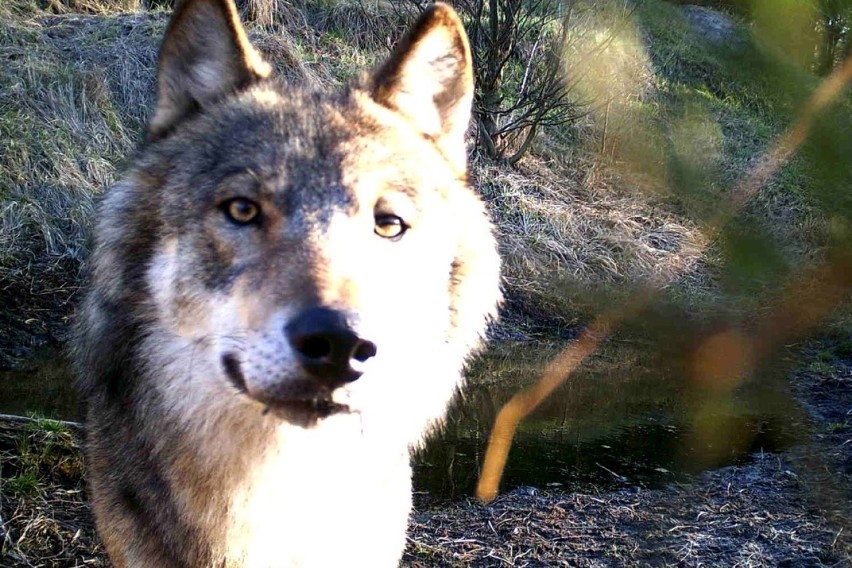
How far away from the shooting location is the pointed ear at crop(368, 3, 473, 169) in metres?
2.86

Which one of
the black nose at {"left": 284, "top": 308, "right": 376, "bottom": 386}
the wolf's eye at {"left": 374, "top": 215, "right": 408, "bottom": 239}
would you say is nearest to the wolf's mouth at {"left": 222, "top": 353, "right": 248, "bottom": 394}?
the black nose at {"left": 284, "top": 308, "right": 376, "bottom": 386}

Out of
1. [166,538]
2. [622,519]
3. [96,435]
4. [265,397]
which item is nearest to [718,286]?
[265,397]

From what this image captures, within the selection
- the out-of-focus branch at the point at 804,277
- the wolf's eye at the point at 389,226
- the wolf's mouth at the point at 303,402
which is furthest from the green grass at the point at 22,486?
the out-of-focus branch at the point at 804,277

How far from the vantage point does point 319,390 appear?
196cm

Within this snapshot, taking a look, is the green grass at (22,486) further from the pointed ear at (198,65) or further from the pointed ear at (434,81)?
the pointed ear at (434,81)

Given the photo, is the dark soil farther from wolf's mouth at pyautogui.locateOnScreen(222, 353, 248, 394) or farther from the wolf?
wolf's mouth at pyautogui.locateOnScreen(222, 353, 248, 394)

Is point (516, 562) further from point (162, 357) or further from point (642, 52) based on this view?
point (642, 52)

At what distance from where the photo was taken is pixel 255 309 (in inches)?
80.4

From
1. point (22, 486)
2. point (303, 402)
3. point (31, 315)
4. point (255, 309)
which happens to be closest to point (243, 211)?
point (255, 309)

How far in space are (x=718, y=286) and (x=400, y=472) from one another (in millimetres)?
1774

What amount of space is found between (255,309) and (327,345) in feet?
0.94

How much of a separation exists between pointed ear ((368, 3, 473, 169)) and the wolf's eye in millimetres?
653

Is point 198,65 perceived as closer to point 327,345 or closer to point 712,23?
point 327,345

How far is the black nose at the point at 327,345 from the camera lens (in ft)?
6.11
